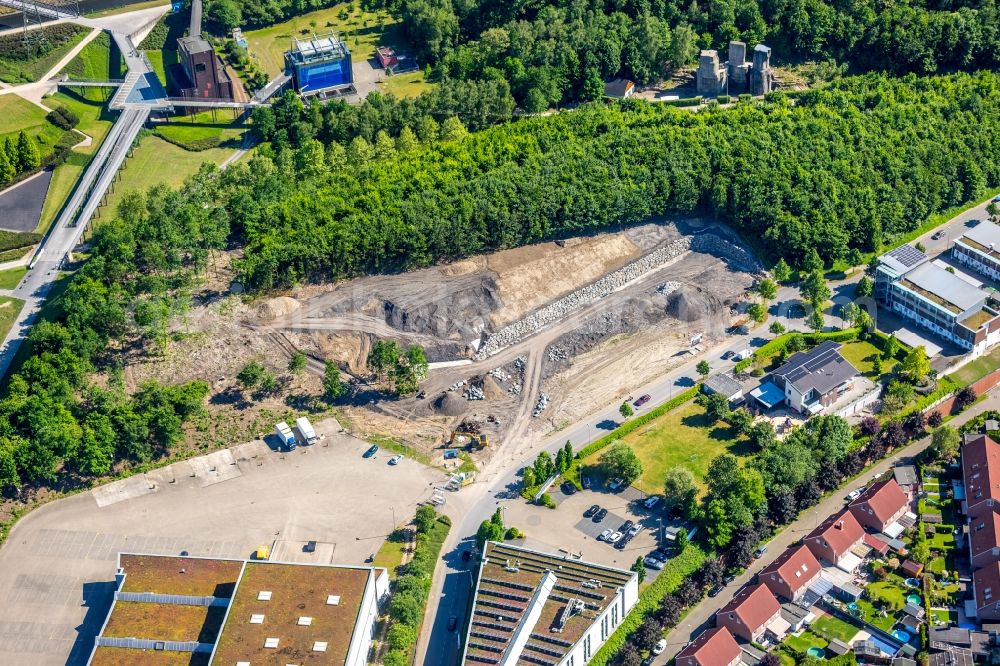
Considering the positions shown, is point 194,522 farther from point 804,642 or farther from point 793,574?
point 804,642

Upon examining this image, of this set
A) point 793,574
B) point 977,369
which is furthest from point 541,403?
point 977,369

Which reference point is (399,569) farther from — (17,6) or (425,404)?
(17,6)

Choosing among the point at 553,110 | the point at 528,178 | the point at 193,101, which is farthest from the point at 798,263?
the point at 193,101

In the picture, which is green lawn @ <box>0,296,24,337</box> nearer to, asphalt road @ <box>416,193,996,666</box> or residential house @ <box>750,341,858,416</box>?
asphalt road @ <box>416,193,996,666</box>

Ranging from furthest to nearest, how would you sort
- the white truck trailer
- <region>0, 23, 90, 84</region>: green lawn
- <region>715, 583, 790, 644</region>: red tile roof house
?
<region>0, 23, 90, 84</region>: green lawn → the white truck trailer → <region>715, 583, 790, 644</region>: red tile roof house

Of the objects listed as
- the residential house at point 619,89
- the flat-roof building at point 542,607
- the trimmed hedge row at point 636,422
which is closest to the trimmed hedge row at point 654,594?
the flat-roof building at point 542,607

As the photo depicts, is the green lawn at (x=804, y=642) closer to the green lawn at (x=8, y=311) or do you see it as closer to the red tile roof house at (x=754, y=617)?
the red tile roof house at (x=754, y=617)

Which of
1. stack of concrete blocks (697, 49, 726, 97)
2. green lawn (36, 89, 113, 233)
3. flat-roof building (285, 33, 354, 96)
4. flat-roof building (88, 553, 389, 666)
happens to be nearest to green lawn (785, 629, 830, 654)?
flat-roof building (88, 553, 389, 666)
